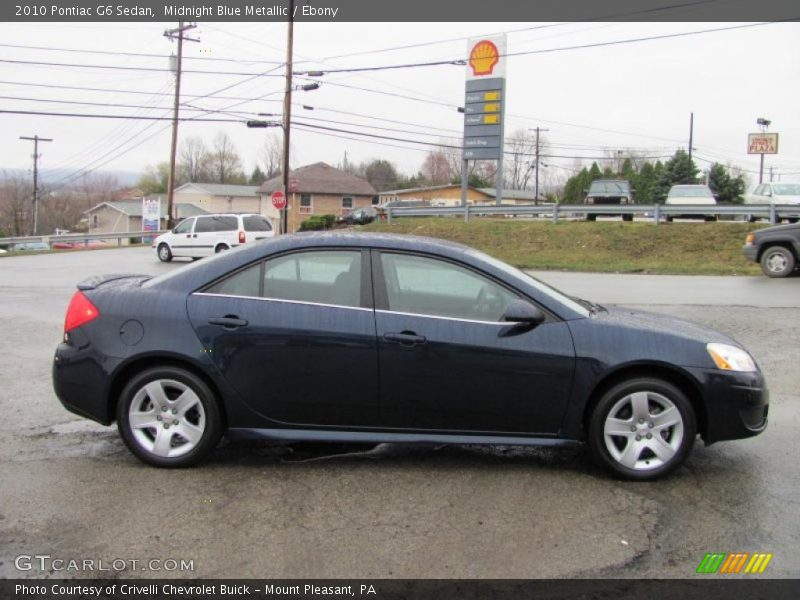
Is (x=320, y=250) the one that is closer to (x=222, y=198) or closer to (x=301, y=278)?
(x=301, y=278)

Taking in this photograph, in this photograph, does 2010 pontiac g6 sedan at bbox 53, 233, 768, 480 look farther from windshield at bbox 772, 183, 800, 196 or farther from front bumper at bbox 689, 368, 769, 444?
windshield at bbox 772, 183, 800, 196

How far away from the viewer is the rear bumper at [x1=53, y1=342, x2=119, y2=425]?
4.25 meters

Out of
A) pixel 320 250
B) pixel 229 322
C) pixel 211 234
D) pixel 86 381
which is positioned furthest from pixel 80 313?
pixel 211 234

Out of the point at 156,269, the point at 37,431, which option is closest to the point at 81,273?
the point at 156,269

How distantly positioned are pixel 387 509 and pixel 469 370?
0.94 m

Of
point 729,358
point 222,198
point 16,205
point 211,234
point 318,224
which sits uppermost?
point 222,198

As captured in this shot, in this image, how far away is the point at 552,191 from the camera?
11356cm

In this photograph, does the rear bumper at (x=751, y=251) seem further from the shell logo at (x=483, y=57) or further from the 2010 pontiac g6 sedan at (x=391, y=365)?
the shell logo at (x=483, y=57)

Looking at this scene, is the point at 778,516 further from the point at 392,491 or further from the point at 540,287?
the point at 392,491

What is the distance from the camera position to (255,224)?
24.8 m

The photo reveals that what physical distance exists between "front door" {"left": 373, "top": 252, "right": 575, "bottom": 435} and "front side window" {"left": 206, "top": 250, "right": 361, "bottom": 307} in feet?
0.92

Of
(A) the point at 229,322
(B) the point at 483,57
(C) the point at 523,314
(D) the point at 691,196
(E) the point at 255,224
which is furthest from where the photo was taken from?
(B) the point at 483,57

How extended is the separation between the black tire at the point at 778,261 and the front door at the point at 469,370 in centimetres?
1452

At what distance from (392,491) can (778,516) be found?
2.11 metres
